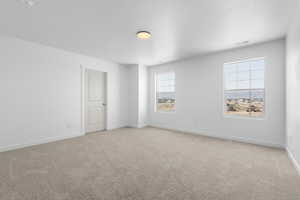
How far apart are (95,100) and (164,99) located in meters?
2.62

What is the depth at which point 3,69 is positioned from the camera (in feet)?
9.52

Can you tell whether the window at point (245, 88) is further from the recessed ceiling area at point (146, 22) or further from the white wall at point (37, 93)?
the white wall at point (37, 93)

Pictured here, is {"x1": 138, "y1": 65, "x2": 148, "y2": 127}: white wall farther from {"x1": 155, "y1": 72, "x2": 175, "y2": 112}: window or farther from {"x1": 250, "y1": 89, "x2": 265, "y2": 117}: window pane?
{"x1": 250, "y1": 89, "x2": 265, "y2": 117}: window pane

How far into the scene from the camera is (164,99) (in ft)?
17.9

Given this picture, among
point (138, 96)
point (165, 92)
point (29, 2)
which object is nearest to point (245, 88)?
point (165, 92)

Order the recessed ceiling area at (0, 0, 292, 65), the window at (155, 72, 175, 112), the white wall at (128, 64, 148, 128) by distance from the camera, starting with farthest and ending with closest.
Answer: the white wall at (128, 64, 148, 128), the window at (155, 72, 175, 112), the recessed ceiling area at (0, 0, 292, 65)

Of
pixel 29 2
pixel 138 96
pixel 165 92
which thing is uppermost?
pixel 29 2

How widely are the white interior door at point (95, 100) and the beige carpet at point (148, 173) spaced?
1.46 meters

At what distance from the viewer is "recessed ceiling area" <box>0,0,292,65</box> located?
1991 millimetres

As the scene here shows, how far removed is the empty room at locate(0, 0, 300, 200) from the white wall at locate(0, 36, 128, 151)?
23mm

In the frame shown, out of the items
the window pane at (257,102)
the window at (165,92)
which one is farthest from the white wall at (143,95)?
the window pane at (257,102)

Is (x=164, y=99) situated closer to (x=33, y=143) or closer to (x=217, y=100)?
(x=217, y=100)

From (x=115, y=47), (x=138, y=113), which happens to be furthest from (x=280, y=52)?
(x=138, y=113)

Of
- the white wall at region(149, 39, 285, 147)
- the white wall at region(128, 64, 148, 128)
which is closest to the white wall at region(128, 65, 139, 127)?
the white wall at region(128, 64, 148, 128)
